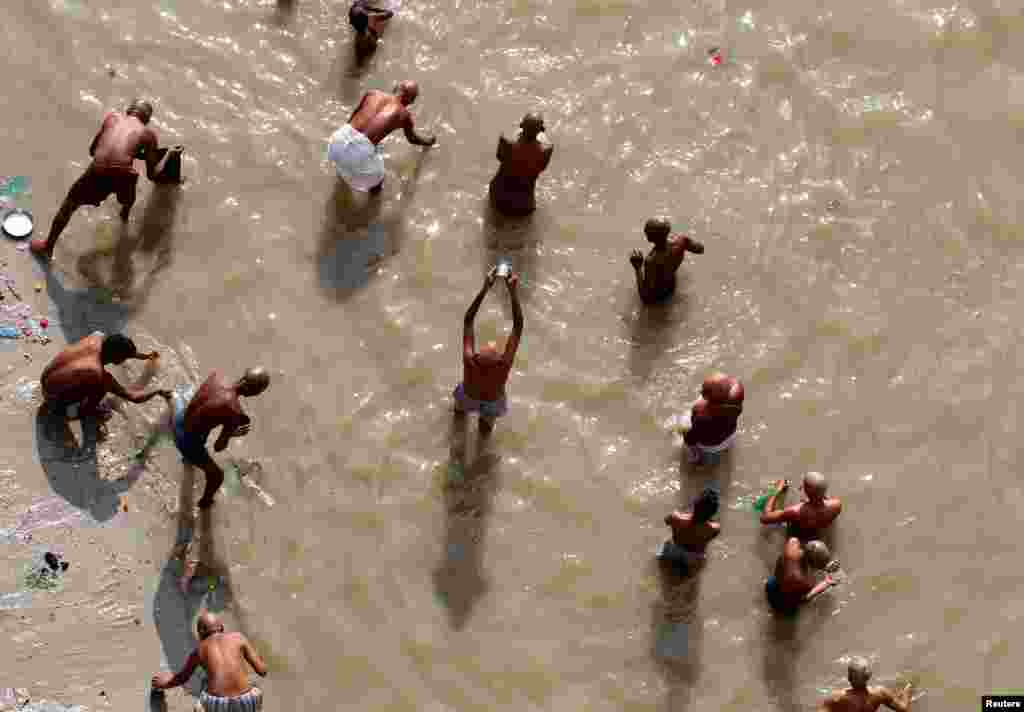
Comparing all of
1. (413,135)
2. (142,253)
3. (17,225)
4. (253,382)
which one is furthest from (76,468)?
(413,135)

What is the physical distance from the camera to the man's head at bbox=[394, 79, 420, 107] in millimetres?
12883

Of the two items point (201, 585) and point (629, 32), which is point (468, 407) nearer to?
point (201, 585)

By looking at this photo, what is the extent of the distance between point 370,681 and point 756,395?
371 centimetres

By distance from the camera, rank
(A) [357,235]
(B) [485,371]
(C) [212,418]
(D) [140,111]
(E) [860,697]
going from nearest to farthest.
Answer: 1. (E) [860,697]
2. (C) [212,418]
3. (B) [485,371]
4. (D) [140,111]
5. (A) [357,235]

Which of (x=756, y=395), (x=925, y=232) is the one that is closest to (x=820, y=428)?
(x=756, y=395)

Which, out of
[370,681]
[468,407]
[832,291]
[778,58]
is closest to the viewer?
[370,681]

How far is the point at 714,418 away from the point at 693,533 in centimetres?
93

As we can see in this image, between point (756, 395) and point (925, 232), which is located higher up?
point (925, 232)

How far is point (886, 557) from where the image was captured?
1194cm

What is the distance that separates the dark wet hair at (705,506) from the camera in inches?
437

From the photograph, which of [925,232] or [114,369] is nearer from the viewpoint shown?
[114,369]

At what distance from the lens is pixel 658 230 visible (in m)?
12.3

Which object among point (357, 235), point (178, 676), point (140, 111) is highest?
point (140, 111)

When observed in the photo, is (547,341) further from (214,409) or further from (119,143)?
(119,143)
